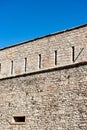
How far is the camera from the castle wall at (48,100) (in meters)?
11.6

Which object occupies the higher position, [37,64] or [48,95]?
[37,64]

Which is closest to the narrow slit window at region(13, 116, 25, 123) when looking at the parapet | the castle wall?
the castle wall

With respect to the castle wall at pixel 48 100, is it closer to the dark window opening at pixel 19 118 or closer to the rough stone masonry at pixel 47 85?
the rough stone masonry at pixel 47 85

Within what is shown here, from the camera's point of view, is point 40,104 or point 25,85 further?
point 25,85

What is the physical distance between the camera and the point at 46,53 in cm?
1562

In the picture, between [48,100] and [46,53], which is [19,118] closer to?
[48,100]

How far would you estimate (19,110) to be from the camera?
546 inches

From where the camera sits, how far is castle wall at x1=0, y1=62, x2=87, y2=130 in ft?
37.9

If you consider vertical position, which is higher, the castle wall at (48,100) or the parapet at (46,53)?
the parapet at (46,53)

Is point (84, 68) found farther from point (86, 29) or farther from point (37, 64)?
point (37, 64)

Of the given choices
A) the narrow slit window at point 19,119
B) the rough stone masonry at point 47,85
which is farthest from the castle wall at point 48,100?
the narrow slit window at point 19,119

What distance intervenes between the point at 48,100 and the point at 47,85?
0.62 metres

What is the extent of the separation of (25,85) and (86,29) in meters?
3.56

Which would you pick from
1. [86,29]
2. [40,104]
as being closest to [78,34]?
[86,29]
